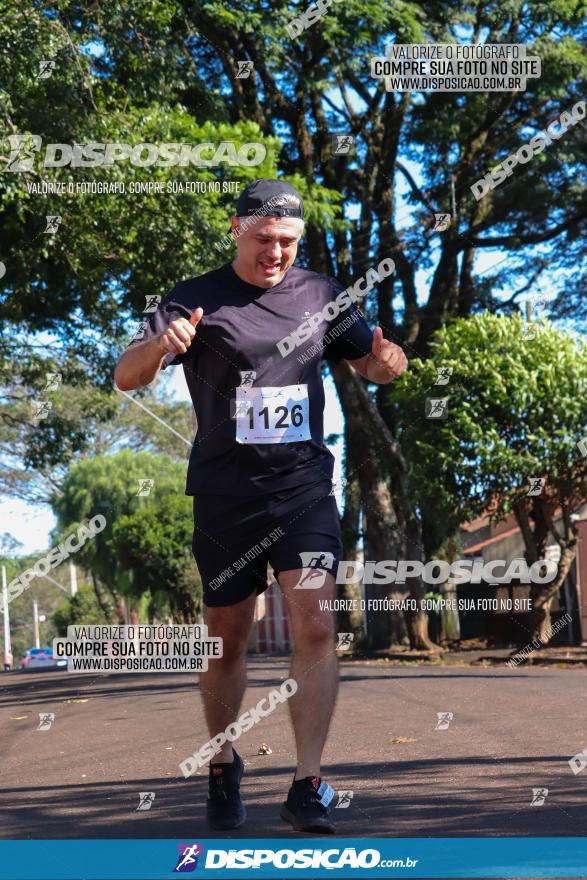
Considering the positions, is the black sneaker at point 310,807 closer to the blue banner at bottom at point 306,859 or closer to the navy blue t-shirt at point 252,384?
the blue banner at bottom at point 306,859

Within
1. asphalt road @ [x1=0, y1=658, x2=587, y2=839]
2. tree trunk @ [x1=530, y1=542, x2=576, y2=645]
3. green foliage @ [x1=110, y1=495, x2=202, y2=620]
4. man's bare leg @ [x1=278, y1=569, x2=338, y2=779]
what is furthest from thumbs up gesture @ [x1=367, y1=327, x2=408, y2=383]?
green foliage @ [x1=110, y1=495, x2=202, y2=620]

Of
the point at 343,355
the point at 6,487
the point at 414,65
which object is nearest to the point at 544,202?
the point at 414,65

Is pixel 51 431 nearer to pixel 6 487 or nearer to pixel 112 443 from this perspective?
pixel 6 487

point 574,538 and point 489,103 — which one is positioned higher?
point 489,103

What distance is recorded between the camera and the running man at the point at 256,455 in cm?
443

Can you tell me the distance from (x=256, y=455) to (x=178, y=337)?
1.74ft

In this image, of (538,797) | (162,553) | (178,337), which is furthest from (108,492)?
(178,337)

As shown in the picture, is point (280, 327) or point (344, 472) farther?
point (344, 472)

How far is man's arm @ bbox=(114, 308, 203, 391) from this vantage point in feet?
13.9

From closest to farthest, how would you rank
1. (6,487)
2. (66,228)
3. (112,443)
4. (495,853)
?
1. (495,853)
2. (66,228)
3. (6,487)
4. (112,443)

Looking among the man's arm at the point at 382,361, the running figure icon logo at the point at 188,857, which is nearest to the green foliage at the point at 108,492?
the man's arm at the point at 382,361

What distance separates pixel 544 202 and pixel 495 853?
23.9 meters

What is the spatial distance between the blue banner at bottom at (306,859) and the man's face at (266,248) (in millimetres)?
1948

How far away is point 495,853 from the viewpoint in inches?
146
